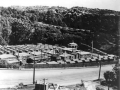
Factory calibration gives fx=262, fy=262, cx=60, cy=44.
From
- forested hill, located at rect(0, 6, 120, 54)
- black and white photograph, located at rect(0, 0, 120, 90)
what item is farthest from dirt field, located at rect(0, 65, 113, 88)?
forested hill, located at rect(0, 6, 120, 54)

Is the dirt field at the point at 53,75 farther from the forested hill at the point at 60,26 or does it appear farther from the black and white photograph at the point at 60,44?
the forested hill at the point at 60,26

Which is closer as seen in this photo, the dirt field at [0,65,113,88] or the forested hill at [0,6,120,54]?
the dirt field at [0,65,113,88]

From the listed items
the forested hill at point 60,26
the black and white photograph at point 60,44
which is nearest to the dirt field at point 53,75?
the black and white photograph at point 60,44

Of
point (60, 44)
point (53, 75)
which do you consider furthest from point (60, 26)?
point (53, 75)

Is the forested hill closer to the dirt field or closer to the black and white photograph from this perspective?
the black and white photograph

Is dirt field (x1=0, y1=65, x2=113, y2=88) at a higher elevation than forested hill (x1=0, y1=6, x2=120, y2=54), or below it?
below
